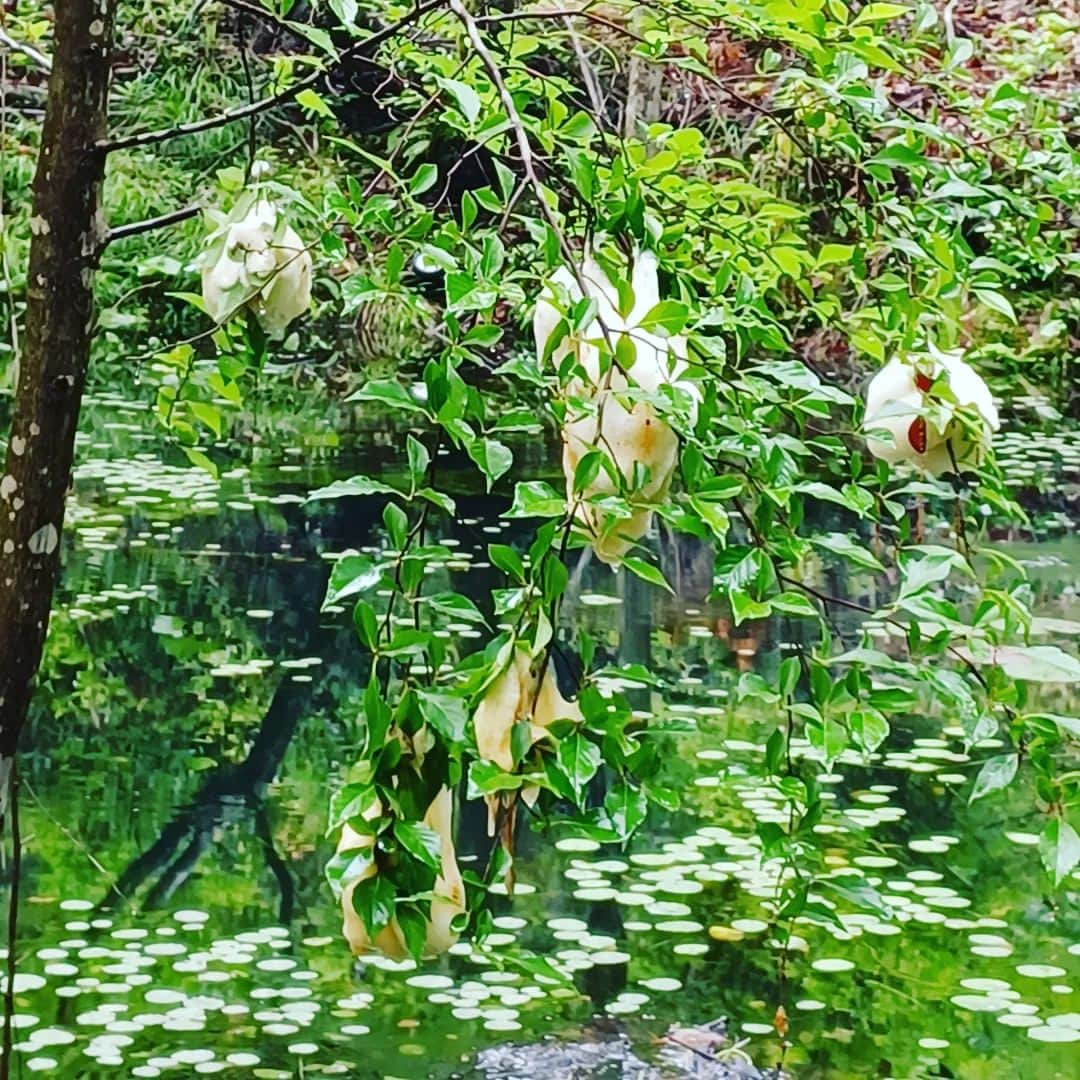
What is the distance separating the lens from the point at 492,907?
3.15 m

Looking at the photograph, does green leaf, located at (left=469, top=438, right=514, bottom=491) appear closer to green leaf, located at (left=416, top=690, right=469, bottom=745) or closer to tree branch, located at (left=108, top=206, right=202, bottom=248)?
green leaf, located at (left=416, top=690, right=469, bottom=745)

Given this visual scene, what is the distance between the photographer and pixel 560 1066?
2.61 metres

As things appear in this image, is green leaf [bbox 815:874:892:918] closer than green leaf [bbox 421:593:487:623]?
No

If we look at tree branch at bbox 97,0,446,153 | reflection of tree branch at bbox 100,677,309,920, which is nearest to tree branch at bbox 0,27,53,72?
tree branch at bbox 97,0,446,153

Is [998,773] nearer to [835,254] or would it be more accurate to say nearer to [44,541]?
[835,254]

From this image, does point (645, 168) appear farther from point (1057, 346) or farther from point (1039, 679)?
point (1057, 346)

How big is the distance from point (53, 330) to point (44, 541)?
0.12m

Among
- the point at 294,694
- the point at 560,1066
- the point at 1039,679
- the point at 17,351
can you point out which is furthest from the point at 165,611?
the point at 17,351

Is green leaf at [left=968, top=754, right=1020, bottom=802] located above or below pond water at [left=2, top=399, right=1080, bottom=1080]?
above

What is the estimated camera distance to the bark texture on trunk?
1.03 metres

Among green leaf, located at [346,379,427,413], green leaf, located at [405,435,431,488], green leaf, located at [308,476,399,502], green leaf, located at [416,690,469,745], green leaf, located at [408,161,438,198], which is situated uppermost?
green leaf, located at [408,161,438,198]

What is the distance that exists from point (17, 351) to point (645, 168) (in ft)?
1.44

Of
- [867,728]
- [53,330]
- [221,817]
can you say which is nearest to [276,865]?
[221,817]

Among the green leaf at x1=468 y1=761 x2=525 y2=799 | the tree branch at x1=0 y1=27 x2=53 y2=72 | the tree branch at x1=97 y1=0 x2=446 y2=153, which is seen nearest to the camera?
the green leaf at x1=468 y1=761 x2=525 y2=799
